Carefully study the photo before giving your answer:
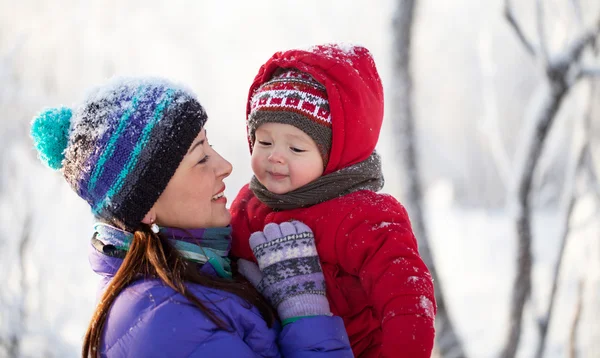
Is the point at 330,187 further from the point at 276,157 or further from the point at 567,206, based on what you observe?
the point at 567,206

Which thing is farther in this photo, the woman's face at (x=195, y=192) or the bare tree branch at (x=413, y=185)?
the bare tree branch at (x=413, y=185)

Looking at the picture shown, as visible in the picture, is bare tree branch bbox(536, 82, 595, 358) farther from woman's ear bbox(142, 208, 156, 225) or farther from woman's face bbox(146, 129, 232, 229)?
woman's ear bbox(142, 208, 156, 225)

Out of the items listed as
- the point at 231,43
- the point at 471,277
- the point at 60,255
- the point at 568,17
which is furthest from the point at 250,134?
the point at 471,277

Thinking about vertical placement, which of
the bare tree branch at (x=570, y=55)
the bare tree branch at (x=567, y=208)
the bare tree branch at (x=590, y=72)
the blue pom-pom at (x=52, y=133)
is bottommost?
the bare tree branch at (x=567, y=208)

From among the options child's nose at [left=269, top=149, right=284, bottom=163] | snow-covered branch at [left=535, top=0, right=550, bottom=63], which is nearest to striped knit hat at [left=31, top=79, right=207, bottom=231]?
child's nose at [left=269, top=149, right=284, bottom=163]

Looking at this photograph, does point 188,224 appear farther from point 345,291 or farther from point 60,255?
point 60,255

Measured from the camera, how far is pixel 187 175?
1588 mm

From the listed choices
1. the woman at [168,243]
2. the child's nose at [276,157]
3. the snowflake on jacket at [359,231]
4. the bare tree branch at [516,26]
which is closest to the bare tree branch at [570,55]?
the bare tree branch at [516,26]

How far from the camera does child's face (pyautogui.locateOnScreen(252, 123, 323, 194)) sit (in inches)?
69.8

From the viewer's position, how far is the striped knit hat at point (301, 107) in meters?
1.74

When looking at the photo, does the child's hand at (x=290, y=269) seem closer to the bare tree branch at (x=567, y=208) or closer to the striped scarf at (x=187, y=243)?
the striped scarf at (x=187, y=243)

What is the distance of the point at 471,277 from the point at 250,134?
9252 millimetres

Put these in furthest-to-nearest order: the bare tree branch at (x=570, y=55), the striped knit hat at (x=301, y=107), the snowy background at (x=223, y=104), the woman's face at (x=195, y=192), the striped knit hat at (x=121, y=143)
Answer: the snowy background at (x=223, y=104), the bare tree branch at (x=570, y=55), the striped knit hat at (x=301, y=107), the woman's face at (x=195, y=192), the striped knit hat at (x=121, y=143)

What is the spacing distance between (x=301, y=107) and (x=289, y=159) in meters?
0.16
